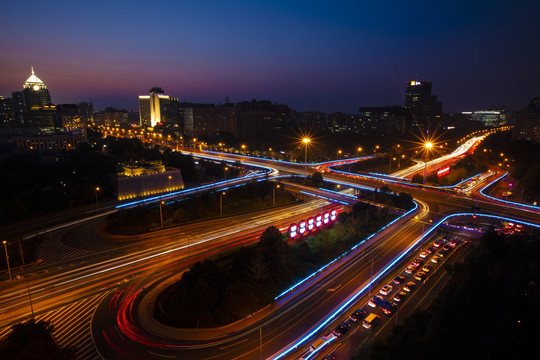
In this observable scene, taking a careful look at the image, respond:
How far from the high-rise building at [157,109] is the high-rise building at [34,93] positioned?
1817 inches

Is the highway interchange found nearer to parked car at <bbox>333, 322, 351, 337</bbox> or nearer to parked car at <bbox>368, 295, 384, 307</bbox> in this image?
parked car at <bbox>333, 322, 351, 337</bbox>

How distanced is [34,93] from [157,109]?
5472 cm

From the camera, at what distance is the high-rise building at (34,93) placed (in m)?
137

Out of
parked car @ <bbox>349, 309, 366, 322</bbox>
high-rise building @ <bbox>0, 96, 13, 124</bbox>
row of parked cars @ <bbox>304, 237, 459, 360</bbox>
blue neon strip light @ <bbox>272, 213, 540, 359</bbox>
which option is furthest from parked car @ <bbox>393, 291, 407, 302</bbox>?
high-rise building @ <bbox>0, 96, 13, 124</bbox>

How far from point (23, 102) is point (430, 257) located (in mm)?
182342

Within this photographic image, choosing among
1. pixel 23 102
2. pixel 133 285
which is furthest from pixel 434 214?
pixel 23 102

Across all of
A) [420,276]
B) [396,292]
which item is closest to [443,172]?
[420,276]

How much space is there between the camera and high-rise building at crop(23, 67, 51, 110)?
137000 millimetres

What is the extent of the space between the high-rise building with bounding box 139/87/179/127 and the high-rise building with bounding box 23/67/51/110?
46163 mm

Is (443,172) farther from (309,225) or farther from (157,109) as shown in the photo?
(157,109)

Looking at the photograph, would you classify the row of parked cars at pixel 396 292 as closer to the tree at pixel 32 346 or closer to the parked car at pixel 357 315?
the parked car at pixel 357 315

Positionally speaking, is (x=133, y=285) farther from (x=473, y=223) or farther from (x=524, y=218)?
(x=524, y=218)

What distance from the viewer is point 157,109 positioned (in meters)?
162

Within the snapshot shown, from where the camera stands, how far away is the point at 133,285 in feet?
68.3
